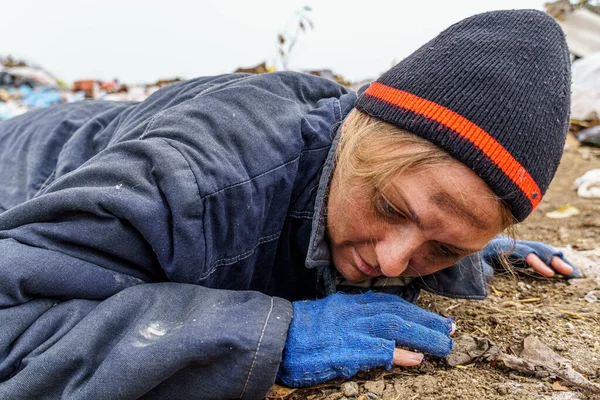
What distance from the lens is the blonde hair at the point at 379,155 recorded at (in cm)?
118

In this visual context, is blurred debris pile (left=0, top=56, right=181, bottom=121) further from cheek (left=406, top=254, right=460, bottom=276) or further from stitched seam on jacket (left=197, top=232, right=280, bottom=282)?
cheek (left=406, top=254, right=460, bottom=276)

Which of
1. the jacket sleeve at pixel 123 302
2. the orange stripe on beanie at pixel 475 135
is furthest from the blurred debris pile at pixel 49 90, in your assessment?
the orange stripe on beanie at pixel 475 135

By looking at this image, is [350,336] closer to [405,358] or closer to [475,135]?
[405,358]

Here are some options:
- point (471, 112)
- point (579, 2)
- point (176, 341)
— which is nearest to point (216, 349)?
point (176, 341)

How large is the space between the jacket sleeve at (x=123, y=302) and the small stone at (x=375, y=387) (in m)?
0.25

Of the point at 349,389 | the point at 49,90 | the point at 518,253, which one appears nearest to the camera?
the point at 349,389

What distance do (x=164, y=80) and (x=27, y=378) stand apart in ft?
18.0

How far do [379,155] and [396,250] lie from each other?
0.77 feet

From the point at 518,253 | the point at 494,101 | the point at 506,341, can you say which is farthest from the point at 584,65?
the point at 494,101

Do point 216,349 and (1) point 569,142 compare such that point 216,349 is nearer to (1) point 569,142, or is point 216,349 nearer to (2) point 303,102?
(2) point 303,102

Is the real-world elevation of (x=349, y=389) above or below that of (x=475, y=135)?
below

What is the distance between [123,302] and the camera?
107 cm

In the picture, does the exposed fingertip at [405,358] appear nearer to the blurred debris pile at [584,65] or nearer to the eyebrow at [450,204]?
the eyebrow at [450,204]

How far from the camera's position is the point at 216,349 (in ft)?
3.35
